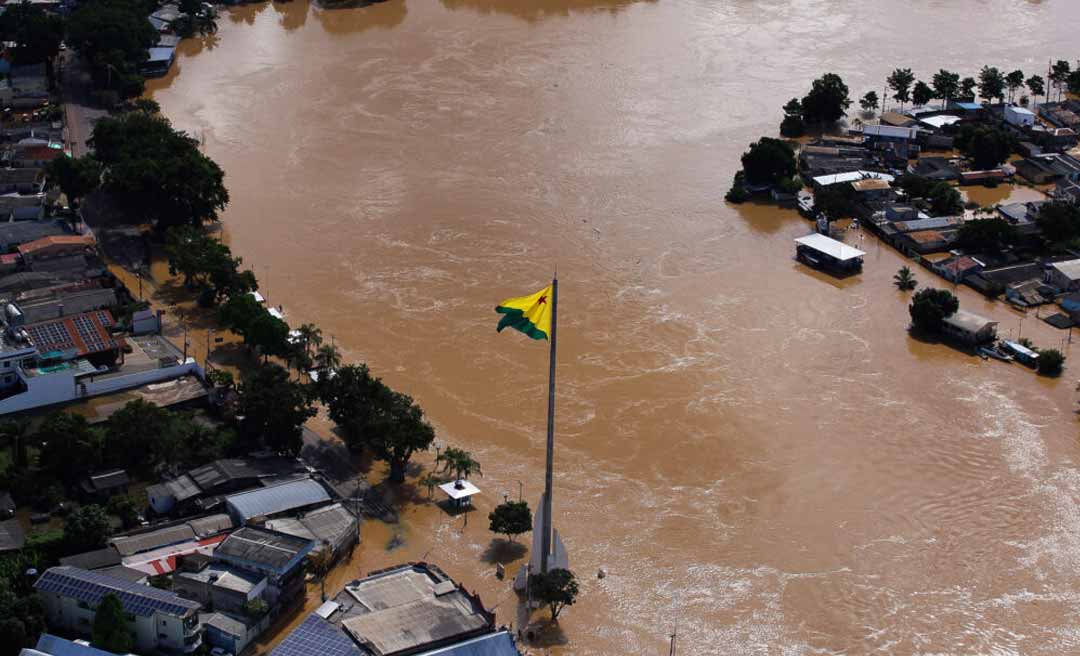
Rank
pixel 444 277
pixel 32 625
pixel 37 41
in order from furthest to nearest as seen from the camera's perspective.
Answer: pixel 37 41
pixel 444 277
pixel 32 625

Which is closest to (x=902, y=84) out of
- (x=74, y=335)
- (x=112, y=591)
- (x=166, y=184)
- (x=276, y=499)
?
(x=166, y=184)

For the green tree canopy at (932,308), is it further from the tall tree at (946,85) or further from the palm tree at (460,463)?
the tall tree at (946,85)

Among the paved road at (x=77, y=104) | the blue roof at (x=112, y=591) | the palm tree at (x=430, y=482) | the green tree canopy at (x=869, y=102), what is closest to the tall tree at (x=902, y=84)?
the green tree canopy at (x=869, y=102)

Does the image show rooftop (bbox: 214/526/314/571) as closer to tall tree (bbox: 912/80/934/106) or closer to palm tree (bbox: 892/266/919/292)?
palm tree (bbox: 892/266/919/292)

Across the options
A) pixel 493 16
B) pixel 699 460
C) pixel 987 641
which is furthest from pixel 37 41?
pixel 987 641

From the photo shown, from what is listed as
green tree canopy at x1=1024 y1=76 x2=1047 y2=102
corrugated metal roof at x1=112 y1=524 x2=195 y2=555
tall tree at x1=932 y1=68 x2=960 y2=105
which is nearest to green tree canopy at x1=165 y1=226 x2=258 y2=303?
corrugated metal roof at x1=112 y1=524 x2=195 y2=555

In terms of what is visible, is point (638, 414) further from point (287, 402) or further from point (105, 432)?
point (105, 432)

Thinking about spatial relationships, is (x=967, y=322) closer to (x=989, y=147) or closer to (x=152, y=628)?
(x=989, y=147)
